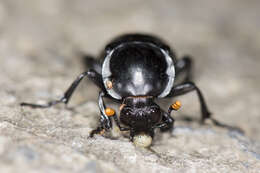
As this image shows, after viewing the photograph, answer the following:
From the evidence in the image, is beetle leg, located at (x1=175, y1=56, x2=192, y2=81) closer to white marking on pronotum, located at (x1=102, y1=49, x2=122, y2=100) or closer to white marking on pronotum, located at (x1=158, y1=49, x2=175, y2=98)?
white marking on pronotum, located at (x1=158, y1=49, x2=175, y2=98)

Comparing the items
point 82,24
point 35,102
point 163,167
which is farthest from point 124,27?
point 163,167

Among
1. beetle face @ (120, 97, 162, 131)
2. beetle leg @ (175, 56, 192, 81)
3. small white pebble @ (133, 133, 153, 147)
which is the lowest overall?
small white pebble @ (133, 133, 153, 147)

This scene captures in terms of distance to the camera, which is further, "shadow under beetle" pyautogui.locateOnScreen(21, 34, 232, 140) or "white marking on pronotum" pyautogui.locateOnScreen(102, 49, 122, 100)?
"white marking on pronotum" pyautogui.locateOnScreen(102, 49, 122, 100)

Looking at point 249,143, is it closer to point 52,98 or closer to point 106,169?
point 106,169

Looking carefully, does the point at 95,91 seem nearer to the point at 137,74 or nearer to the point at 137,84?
the point at 137,74

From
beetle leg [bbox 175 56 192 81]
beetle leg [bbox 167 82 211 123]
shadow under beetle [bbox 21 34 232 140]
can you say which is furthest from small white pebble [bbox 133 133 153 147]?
beetle leg [bbox 175 56 192 81]

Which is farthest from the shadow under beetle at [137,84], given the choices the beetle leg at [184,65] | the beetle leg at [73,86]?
the beetle leg at [184,65]
